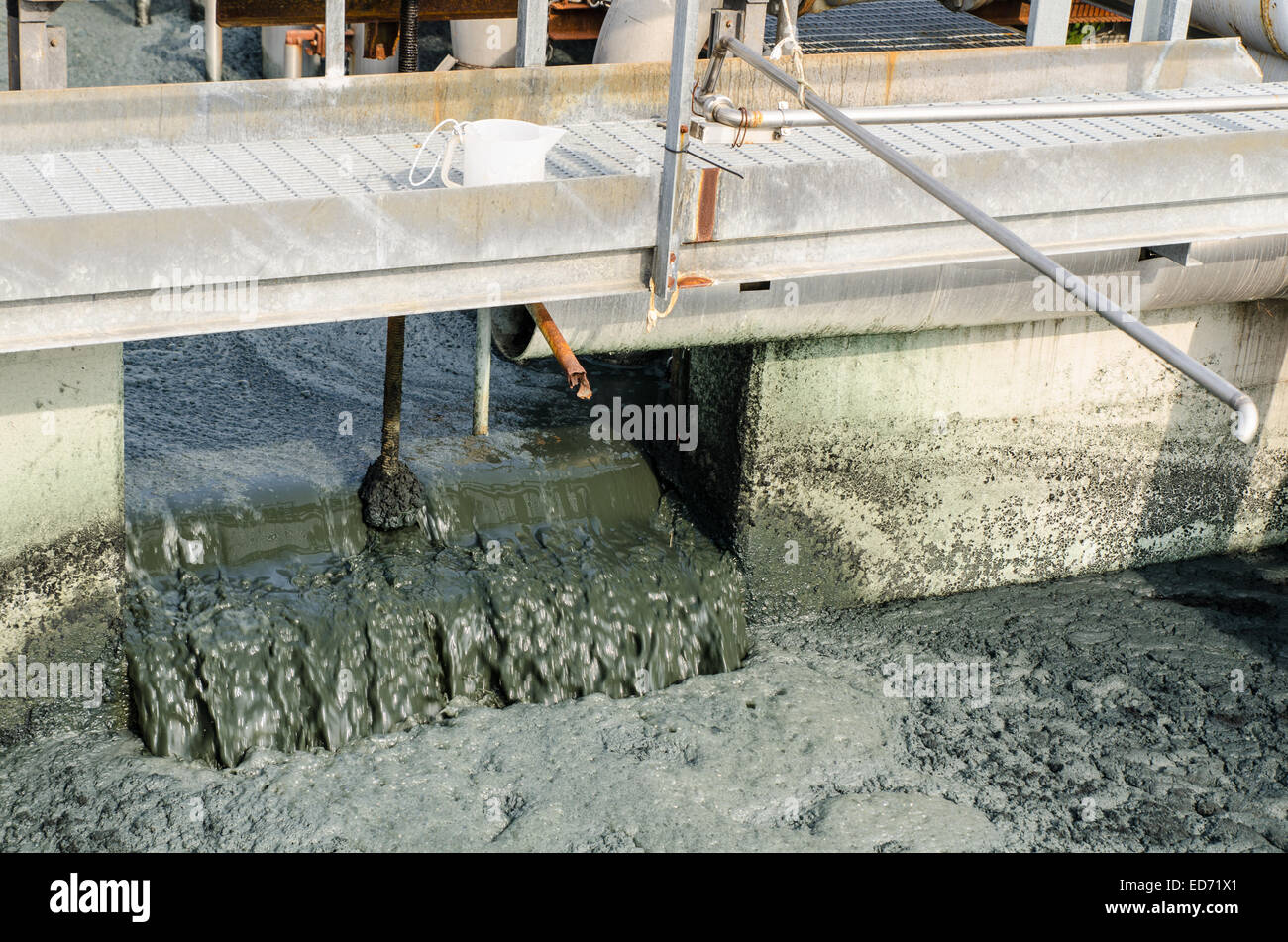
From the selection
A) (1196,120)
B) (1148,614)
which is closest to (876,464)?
(1148,614)

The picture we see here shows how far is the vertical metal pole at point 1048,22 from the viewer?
641 cm

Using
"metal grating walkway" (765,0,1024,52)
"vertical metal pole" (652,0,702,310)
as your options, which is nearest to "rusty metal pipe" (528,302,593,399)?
"vertical metal pole" (652,0,702,310)

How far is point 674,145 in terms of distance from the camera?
14.2 ft

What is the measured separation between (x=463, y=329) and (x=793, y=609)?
2.60 meters

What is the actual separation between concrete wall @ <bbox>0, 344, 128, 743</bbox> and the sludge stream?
0.24m

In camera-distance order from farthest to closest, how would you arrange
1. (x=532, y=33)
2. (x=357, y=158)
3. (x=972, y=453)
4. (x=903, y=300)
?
(x=972, y=453)
(x=903, y=300)
(x=532, y=33)
(x=357, y=158)

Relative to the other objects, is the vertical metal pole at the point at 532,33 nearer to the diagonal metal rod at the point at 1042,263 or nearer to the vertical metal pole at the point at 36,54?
the diagonal metal rod at the point at 1042,263

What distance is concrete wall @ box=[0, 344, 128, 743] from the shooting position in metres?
5.04

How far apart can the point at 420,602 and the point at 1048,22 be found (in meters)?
3.74

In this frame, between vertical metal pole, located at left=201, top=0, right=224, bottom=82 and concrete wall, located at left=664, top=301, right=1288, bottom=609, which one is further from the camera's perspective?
vertical metal pole, located at left=201, top=0, right=224, bottom=82

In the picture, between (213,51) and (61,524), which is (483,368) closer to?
(61,524)

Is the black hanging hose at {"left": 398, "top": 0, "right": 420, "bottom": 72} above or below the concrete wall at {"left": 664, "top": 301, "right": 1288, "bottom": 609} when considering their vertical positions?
above

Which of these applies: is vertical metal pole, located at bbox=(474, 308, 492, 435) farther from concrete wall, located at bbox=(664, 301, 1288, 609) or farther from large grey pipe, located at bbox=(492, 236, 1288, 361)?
concrete wall, located at bbox=(664, 301, 1288, 609)

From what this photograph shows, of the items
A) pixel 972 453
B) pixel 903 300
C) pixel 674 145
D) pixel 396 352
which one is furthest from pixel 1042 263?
pixel 972 453
